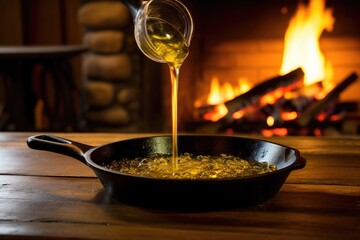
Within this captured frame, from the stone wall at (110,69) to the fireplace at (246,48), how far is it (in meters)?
0.18

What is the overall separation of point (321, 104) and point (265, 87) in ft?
0.85

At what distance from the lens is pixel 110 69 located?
7.44ft

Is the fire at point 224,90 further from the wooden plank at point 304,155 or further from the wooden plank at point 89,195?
the wooden plank at point 89,195

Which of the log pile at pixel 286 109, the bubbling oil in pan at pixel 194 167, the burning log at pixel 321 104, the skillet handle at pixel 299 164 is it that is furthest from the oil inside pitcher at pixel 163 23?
the burning log at pixel 321 104

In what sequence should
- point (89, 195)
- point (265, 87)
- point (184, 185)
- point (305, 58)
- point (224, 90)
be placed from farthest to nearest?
point (224, 90)
point (305, 58)
point (265, 87)
point (89, 195)
point (184, 185)

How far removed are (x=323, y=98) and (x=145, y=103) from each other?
2.59ft

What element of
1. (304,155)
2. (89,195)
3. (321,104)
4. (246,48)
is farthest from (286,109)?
(89,195)

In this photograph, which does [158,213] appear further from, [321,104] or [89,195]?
[321,104]

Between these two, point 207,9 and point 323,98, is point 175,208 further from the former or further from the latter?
point 207,9

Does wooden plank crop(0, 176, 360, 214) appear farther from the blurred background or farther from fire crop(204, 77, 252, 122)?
fire crop(204, 77, 252, 122)

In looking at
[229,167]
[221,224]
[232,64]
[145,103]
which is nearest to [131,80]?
[145,103]

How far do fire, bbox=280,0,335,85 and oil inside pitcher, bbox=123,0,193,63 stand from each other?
1538 mm

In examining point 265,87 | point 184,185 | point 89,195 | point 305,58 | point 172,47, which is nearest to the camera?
point 184,185

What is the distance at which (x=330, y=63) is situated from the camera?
8.23ft
